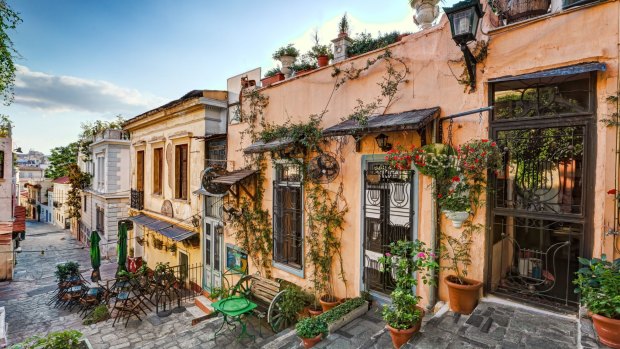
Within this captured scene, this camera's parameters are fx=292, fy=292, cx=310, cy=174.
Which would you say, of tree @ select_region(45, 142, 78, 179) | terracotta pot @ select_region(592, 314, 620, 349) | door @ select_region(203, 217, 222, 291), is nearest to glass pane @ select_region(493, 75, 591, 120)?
terracotta pot @ select_region(592, 314, 620, 349)

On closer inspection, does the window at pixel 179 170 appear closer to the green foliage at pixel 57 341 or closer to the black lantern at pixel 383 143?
the green foliage at pixel 57 341

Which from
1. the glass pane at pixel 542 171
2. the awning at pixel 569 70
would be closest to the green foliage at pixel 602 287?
the glass pane at pixel 542 171

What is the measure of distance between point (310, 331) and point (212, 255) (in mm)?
6367

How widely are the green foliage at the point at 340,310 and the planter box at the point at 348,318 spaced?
4 centimetres

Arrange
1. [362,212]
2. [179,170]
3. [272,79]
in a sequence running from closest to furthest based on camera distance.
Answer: [362,212]
[272,79]
[179,170]

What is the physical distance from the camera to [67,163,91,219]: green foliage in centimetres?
2380

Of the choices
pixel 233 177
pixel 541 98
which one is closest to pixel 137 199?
pixel 233 177

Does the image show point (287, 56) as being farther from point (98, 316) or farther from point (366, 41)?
point (98, 316)

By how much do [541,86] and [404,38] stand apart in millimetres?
2222

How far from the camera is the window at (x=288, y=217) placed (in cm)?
704

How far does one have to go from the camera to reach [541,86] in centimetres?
393

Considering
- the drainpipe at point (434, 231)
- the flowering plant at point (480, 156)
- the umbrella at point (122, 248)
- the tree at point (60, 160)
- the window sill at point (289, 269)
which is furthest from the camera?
the tree at point (60, 160)

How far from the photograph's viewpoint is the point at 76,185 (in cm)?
2475

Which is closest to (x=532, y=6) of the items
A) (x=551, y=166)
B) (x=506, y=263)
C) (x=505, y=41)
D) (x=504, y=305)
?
(x=505, y=41)
